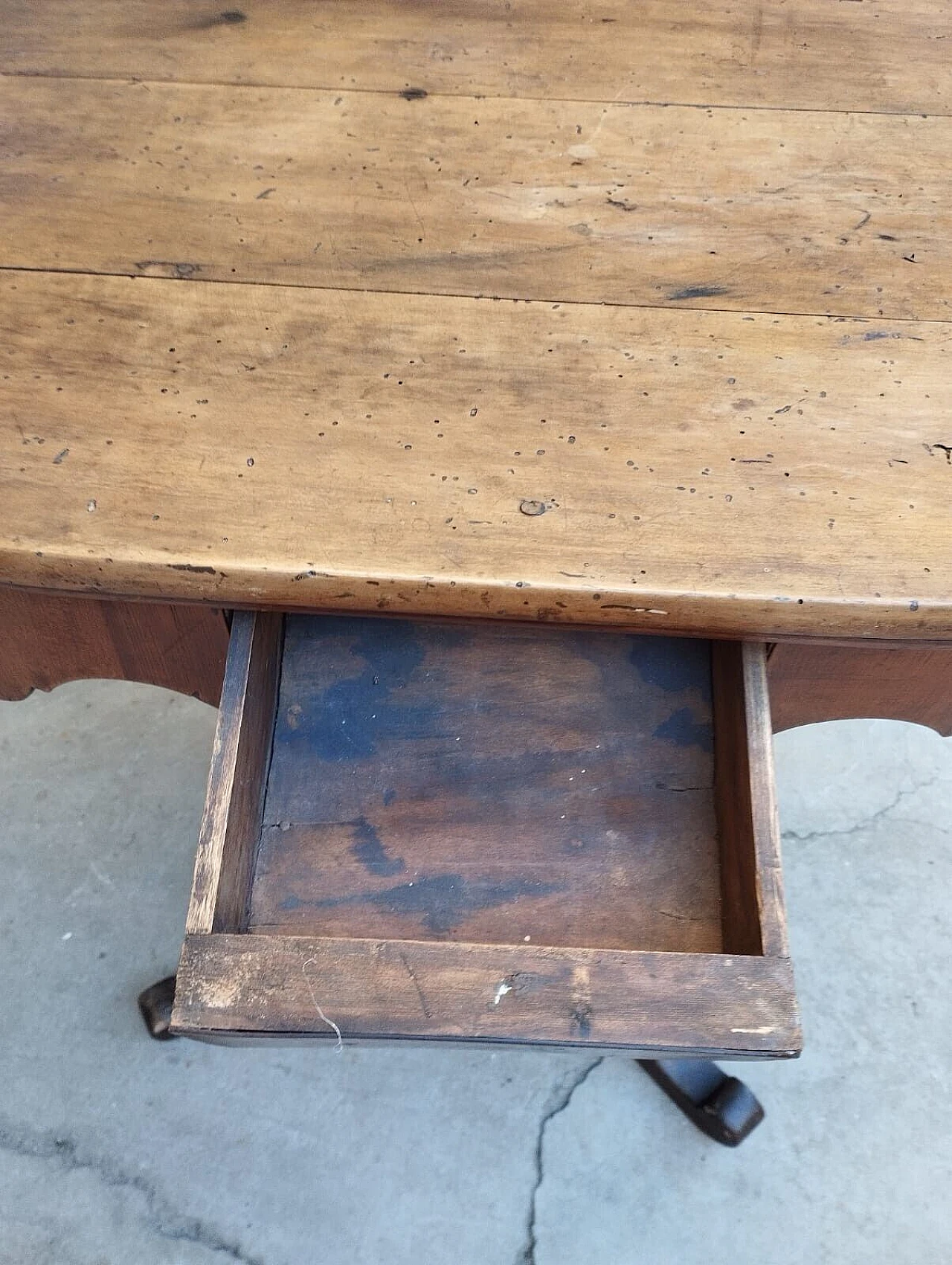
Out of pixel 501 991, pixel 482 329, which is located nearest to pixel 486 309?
pixel 482 329

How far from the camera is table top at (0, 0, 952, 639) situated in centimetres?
66

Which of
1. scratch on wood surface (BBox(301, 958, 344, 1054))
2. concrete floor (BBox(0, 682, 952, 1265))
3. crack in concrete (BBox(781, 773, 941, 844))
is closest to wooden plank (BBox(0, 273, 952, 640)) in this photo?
scratch on wood surface (BBox(301, 958, 344, 1054))

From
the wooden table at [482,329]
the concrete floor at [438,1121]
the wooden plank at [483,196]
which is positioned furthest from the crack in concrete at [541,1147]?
the wooden plank at [483,196]

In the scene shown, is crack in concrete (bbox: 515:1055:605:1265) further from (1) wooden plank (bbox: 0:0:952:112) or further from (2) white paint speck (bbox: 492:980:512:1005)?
(1) wooden plank (bbox: 0:0:952:112)

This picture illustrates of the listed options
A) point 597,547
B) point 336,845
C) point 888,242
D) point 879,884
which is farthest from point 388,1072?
point 888,242

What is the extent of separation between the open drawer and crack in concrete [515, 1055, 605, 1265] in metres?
0.46

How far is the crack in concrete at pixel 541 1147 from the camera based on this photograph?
1.07 meters

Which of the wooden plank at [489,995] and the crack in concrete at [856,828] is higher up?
the wooden plank at [489,995]

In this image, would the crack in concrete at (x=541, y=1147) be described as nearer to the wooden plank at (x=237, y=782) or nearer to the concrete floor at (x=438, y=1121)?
the concrete floor at (x=438, y=1121)

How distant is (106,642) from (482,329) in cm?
38

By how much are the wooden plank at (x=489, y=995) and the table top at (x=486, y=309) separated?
213mm

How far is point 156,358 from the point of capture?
0.73m

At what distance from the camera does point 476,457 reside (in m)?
0.69

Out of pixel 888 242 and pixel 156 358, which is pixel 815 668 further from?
pixel 156 358
